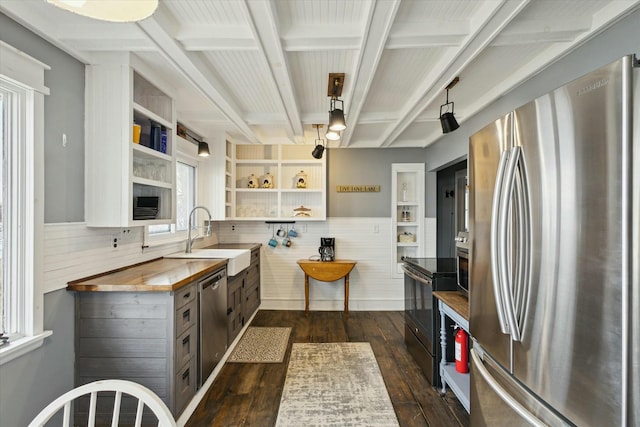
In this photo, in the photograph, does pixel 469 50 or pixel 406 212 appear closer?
pixel 469 50

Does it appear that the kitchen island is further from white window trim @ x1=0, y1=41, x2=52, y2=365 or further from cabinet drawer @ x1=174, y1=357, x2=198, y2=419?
white window trim @ x1=0, y1=41, x2=52, y2=365

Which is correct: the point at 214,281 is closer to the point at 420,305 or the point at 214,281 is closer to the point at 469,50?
the point at 420,305

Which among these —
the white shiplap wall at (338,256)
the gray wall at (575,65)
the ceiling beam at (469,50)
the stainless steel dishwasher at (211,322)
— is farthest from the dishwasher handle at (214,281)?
the gray wall at (575,65)

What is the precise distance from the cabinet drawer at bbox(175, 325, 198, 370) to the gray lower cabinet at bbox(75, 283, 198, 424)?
4 centimetres

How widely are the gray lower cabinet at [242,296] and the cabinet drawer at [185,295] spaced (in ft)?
2.67

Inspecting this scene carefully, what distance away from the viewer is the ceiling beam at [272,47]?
1.42 m

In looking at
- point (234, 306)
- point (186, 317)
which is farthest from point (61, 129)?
point (234, 306)

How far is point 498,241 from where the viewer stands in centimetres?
110

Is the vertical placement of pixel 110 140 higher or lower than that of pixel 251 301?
higher

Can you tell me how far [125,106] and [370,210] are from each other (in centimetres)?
326

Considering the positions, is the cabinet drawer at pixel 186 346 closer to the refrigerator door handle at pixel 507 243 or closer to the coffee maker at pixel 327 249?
the refrigerator door handle at pixel 507 243

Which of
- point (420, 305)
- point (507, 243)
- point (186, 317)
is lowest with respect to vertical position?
point (420, 305)

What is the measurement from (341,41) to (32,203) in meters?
1.86

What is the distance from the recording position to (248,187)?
14.2 ft
